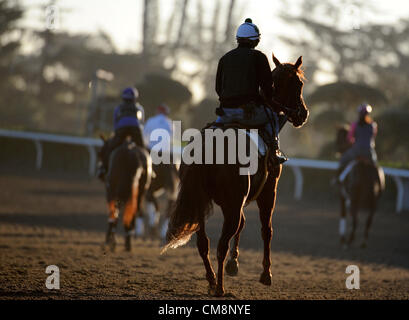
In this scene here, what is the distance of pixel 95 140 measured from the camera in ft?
83.1

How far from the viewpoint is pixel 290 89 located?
6.60 metres

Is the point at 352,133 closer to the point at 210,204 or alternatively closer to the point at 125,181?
the point at 125,181

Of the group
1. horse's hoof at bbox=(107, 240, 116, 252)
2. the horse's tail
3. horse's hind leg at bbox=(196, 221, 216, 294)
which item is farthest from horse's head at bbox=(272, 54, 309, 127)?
horse's hoof at bbox=(107, 240, 116, 252)

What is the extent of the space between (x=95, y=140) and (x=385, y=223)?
1186 cm

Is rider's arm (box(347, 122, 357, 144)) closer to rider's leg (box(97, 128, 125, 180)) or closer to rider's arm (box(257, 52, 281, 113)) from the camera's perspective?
rider's leg (box(97, 128, 125, 180))

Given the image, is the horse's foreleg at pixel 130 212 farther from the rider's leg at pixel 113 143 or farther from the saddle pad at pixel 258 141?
the saddle pad at pixel 258 141

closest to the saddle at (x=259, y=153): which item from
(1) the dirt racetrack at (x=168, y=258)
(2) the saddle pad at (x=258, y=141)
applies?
(2) the saddle pad at (x=258, y=141)

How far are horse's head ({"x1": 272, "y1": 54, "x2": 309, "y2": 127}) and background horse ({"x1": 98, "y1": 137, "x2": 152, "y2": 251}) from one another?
3875mm

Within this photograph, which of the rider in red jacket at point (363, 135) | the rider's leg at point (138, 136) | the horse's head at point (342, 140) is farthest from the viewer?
the horse's head at point (342, 140)

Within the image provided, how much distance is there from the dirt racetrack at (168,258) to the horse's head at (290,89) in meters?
1.69

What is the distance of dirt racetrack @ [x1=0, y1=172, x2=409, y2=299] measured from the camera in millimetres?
6594

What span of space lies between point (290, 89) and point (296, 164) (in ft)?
50.5

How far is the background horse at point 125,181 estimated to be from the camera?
992cm

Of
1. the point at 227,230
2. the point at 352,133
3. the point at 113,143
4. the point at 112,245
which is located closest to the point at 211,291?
the point at 227,230
